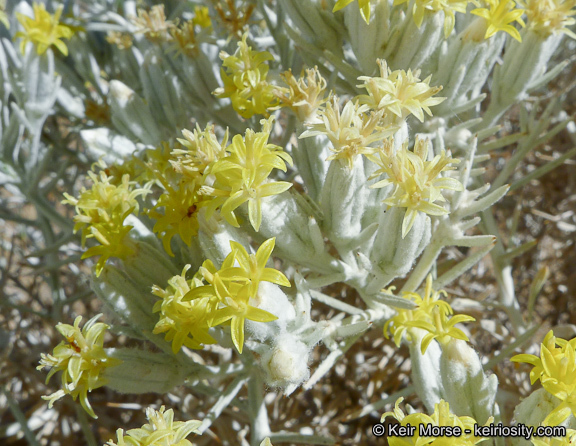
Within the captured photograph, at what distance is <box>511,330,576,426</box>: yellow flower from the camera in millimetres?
1368

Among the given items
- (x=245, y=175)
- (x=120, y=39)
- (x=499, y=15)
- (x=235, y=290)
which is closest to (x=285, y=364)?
(x=235, y=290)

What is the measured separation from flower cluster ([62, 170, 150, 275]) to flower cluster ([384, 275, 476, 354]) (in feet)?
2.81

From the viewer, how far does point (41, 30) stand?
236 centimetres

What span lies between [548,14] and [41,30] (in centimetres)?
197

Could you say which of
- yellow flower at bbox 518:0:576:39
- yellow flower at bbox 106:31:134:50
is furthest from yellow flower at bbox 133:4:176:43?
yellow flower at bbox 518:0:576:39

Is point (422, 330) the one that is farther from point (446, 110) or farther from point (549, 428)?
point (446, 110)

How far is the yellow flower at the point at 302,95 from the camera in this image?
162cm

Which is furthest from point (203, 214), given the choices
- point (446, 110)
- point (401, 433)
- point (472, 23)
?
point (472, 23)

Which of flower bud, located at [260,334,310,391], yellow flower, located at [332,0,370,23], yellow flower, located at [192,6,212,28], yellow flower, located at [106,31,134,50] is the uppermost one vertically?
yellow flower, located at [332,0,370,23]

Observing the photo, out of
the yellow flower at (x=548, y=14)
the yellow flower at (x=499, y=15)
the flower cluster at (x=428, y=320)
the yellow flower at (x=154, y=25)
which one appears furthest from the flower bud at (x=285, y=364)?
the yellow flower at (x=154, y=25)

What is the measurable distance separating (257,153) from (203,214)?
227mm

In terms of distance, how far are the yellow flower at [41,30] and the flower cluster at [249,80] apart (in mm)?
954

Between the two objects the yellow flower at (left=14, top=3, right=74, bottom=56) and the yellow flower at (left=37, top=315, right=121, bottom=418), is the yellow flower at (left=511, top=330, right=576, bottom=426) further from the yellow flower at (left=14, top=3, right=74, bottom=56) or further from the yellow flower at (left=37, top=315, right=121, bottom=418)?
the yellow flower at (left=14, top=3, right=74, bottom=56)

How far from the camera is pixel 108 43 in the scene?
9.32 feet
